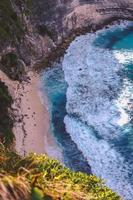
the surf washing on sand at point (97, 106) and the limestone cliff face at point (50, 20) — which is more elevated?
the limestone cliff face at point (50, 20)

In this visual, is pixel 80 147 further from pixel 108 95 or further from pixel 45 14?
pixel 45 14

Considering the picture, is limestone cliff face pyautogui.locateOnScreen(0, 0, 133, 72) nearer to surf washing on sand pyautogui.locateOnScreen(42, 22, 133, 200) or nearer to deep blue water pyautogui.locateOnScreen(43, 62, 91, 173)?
surf washing on sand pyautogui.locateOnScreen(42, 22, 133, 200)

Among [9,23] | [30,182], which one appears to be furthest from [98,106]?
[30,182]

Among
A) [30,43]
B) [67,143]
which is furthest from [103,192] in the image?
[30,43]

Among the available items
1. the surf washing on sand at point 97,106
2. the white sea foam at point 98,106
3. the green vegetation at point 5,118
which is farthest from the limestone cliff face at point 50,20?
the green vegetation at point 5,118

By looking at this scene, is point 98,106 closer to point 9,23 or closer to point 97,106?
point 97,106

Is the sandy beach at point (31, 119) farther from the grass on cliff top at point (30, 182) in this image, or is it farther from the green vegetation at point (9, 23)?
the grass on cliff top at point (30, 182)

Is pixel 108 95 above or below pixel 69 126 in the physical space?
above

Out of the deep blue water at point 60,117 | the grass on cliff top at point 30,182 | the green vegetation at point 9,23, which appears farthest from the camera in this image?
the green vegetation at point 9,23
